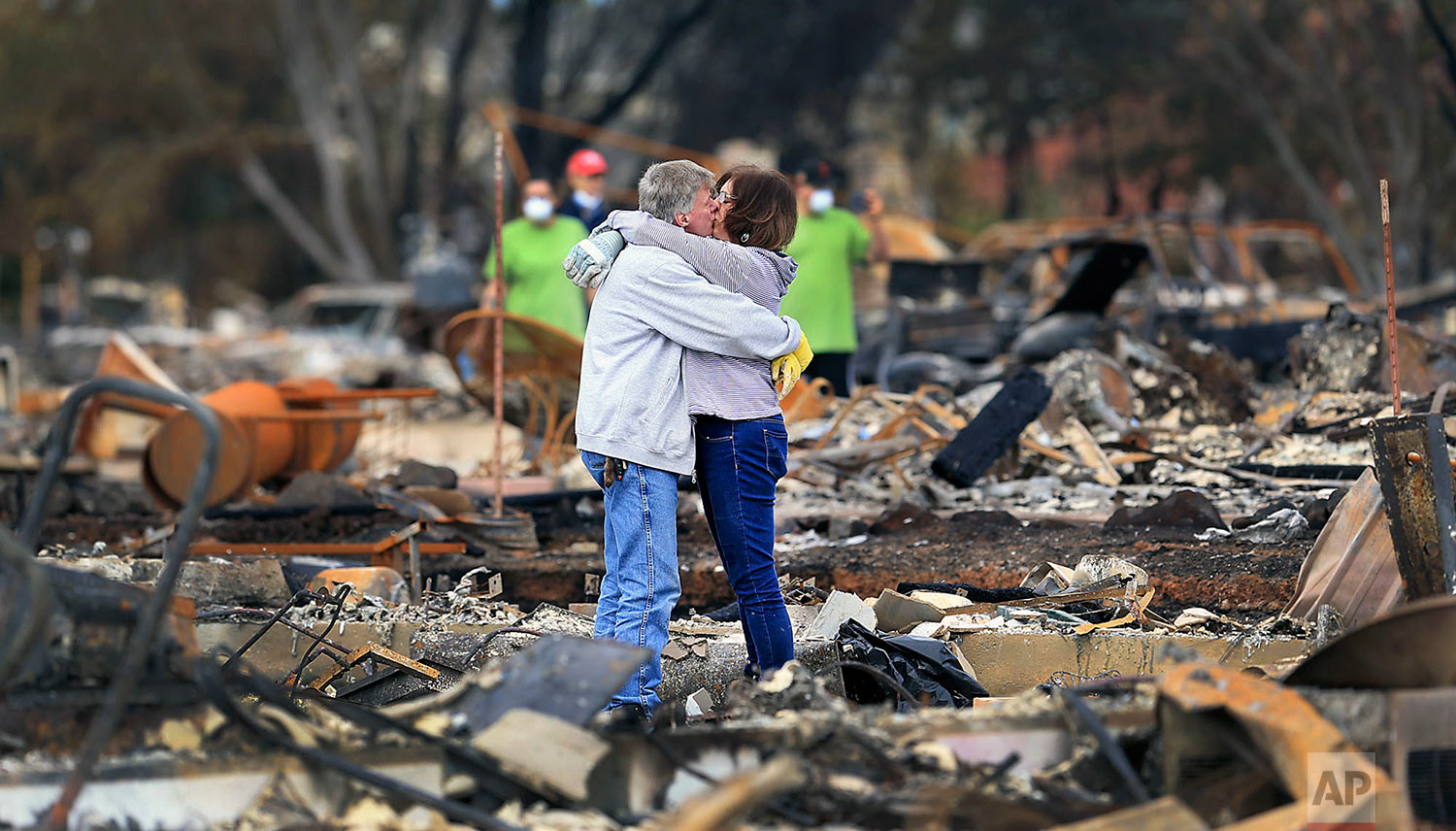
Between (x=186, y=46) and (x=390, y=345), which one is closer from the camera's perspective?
(x=390, y=345)

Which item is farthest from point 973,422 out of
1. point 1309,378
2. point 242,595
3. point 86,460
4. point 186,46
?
point 186,46

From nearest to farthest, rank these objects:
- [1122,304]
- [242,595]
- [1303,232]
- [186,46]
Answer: [242,595] → [1122,304] → [1303,232] → [186,46]

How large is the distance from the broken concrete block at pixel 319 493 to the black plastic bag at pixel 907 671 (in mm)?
3343

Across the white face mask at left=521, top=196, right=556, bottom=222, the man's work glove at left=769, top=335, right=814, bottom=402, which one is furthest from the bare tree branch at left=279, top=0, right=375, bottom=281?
the man's work glove at left=769, top=335, right=814, bottom=402

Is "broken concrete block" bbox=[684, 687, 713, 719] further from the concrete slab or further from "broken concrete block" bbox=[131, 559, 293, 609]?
"broken concrete block" bbox=[131, 559, 293, 609]

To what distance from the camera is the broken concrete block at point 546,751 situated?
3150 millimetres

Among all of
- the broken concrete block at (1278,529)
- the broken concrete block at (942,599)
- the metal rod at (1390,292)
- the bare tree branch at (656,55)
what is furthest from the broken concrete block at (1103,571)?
the bare tree branch at (656,55)

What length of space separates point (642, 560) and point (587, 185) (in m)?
4.93

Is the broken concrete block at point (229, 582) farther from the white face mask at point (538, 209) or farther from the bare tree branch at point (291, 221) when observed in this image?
the bare tree branch at point (291, 221)

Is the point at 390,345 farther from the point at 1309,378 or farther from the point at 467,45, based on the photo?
the point at 1309,378

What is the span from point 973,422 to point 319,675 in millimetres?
3799

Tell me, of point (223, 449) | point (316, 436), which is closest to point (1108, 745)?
point (223, 449)

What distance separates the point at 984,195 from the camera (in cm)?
4181

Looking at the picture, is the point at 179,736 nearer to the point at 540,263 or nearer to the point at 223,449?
the point at 223,449
